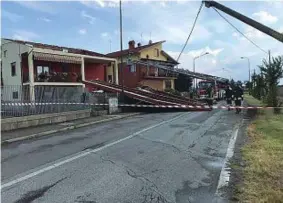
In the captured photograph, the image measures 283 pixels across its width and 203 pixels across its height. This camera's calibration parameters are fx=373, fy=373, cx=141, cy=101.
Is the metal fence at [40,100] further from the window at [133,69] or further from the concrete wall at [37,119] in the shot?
the window at [133,69]

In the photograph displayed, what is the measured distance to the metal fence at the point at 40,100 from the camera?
17.3 meters

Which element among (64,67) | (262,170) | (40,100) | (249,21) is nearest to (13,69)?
(64,67)

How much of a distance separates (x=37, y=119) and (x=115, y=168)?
11.2m

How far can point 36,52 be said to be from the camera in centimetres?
3009

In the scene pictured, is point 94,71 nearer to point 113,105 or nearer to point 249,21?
point 113,105

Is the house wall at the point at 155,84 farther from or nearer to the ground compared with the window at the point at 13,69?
nearer to the ground

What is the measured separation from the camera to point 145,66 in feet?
190

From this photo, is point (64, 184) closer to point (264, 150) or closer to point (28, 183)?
point (28, 183)

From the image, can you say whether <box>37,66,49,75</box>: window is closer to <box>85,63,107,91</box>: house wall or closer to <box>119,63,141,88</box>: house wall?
<box>85,63,107,91</box>: house wall

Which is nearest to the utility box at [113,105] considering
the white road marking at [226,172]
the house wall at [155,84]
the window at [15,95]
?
the window at [15,95]

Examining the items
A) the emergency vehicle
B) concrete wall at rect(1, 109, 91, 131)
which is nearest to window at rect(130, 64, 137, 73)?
the emergency vehicle

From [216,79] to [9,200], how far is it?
130 feet

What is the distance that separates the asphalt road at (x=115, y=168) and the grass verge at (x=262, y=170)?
1.80 ft

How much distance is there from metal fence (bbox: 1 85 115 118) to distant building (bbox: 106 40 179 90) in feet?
101
